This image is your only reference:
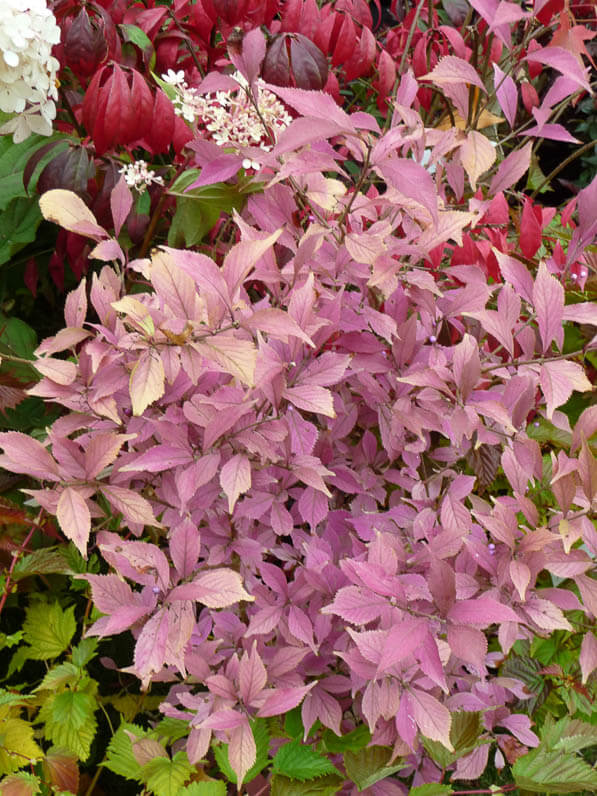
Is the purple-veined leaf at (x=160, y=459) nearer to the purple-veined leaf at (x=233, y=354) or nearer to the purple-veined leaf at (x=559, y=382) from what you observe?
the purple-veined leaf at (x=233, y=354)

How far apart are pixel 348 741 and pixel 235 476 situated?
14.0 inches

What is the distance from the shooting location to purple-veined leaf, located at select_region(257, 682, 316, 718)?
2.42ft

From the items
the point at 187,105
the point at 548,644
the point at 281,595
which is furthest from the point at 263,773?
the point at 187,105

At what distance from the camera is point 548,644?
103 centimetres

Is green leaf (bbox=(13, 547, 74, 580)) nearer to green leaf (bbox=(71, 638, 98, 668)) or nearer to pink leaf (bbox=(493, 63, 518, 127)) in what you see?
green leaf (bbox=(71, 638, 98, 668))

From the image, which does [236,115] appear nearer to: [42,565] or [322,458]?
[322,458]

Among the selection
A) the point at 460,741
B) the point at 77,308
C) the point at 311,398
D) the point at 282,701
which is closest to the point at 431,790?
the point at 460,741

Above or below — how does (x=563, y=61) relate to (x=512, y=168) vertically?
above

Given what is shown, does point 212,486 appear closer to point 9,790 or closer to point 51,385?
point 51,385

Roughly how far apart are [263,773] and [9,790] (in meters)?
0.35

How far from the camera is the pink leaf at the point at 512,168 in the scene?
97 centimetres

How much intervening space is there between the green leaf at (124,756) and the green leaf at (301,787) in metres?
0.17

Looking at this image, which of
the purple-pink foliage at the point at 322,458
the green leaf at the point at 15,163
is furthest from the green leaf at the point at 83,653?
the green leaf at the point at 15,163

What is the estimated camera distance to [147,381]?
0.67 metres
